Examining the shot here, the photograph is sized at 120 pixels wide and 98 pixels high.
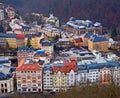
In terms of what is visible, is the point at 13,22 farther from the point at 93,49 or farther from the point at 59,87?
the point at 59,87

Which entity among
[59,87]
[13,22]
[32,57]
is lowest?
[59,87]

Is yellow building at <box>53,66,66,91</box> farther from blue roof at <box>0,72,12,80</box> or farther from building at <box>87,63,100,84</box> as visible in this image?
blue roof at <box>0,72,12,80</box>

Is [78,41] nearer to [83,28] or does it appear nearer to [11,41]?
[83,28]

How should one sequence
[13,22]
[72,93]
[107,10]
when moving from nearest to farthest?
[72,93], [13,22], [107,10]

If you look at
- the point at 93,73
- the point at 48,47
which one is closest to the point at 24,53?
the point at 48,47

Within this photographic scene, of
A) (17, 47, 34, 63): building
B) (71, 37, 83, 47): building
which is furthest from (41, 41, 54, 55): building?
(71, 37, 83, 47): building

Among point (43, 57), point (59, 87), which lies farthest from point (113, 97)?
point (43, 57)

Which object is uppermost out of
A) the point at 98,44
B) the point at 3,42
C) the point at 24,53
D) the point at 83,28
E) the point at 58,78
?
the point at 83,28

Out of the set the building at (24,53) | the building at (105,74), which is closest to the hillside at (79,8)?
the building at (24,53)
